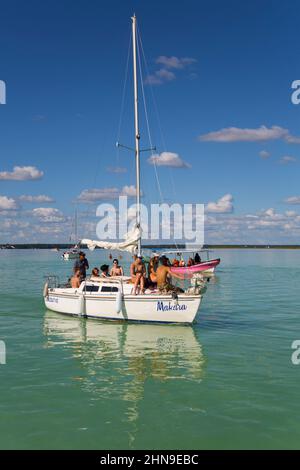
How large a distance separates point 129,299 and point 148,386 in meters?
8.46

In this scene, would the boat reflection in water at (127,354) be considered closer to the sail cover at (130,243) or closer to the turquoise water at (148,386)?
the turquoise water at (148,386)

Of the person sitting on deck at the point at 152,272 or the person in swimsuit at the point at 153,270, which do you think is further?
the person in swimsuit at the point at 153,270

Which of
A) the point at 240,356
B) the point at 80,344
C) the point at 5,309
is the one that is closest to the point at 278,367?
the point at 240,356

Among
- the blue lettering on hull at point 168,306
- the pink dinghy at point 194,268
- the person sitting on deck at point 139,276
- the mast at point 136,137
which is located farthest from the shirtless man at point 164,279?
the pink dinghy at point 194,268

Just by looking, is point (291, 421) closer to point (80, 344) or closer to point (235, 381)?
point (235, 381)

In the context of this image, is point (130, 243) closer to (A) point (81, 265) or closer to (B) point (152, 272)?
(A) point (81, 265)

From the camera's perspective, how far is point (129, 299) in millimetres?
20844

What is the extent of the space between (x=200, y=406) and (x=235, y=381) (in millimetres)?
2353

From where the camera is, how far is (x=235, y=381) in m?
13.0

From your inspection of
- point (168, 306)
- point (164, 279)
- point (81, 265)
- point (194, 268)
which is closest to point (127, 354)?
point (168, 306)

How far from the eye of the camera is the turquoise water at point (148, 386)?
31.0 ft

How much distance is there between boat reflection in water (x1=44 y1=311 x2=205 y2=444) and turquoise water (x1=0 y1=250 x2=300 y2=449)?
3 cm

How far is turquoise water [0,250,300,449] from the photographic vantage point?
9445 millimetres

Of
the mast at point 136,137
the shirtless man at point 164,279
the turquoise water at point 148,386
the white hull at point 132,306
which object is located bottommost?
the turquoise water at point 148,386
